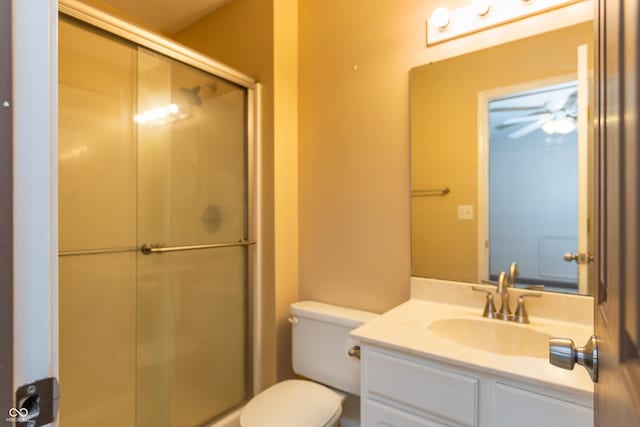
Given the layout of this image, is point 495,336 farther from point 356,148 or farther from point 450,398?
point 356,148

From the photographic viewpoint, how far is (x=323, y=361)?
5.23ft

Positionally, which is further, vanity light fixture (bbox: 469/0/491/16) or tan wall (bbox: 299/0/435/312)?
tan wall (bbox: 299/0/435/312)

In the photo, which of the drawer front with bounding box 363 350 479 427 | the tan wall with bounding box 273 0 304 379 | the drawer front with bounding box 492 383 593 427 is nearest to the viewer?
the drawer front with bounding box 492 383 593 427

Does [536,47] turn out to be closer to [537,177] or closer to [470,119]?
[470,119]

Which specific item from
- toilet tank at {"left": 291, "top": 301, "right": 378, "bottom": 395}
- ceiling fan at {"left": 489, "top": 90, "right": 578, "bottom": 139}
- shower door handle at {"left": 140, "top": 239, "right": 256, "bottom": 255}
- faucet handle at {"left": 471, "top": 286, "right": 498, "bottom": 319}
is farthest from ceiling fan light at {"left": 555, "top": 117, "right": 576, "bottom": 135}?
shower door handle at {"left": 140, "top": 239, "right": 256, "bottom": 255}

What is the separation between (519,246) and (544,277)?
134mm

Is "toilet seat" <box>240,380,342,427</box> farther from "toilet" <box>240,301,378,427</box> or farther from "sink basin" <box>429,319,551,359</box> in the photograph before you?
"sink basin" <box>429,319,551,359</box>

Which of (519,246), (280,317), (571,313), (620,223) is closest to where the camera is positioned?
(620,223)

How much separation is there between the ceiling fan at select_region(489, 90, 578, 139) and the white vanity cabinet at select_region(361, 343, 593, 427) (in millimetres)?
871

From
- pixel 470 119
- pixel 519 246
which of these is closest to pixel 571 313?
pixel 519 246

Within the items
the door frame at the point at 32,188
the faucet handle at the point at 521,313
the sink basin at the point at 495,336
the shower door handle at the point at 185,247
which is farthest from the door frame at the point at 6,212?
the faucet handle at the point at 521,313

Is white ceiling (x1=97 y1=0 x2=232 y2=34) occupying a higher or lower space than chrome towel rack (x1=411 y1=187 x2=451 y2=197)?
higher

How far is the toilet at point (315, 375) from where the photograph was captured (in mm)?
1320

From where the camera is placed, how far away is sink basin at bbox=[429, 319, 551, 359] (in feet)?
3.65
